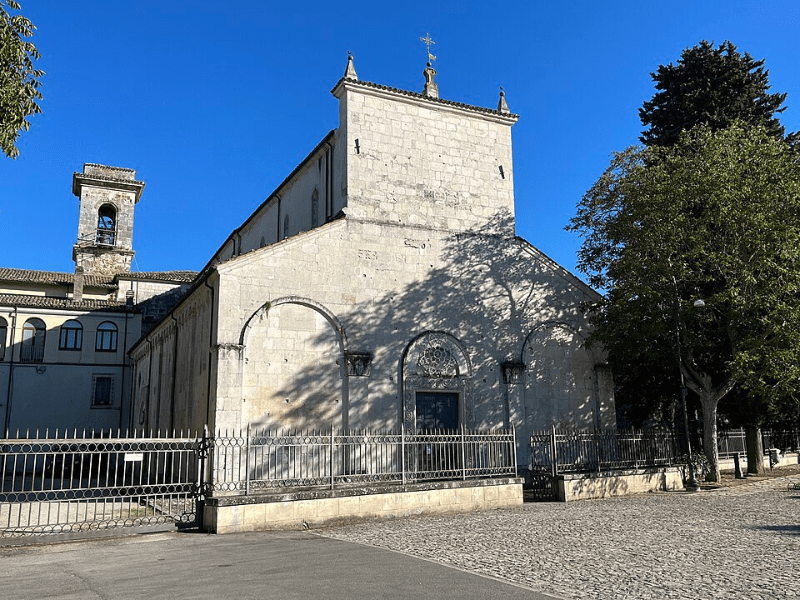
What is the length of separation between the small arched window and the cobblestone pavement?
4089cm

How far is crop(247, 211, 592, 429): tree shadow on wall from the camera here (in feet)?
60.4

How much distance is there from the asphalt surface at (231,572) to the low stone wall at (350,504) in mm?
846

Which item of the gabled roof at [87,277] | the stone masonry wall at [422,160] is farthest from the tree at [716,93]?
the gabled roof at [87,277]

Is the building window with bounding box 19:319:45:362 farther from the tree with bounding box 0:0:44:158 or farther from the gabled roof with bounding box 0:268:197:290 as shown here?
the tree with bounding box 0:0:44:158

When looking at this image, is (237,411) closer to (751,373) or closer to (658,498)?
(658,498)

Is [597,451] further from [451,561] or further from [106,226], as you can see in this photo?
[106,226]

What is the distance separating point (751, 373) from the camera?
17.0m

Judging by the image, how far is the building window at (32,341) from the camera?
3431 cm

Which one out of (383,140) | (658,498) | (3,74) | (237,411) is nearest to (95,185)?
(383,140)

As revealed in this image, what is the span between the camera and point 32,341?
1366 inches

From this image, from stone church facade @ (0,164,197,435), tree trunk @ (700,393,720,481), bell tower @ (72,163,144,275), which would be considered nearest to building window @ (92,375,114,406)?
stone church facade @ (0,164,197,435)

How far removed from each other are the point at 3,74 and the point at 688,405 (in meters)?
22.6

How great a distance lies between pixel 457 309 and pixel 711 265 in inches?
306

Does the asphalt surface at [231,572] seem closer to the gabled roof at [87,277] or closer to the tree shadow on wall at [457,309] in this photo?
the tree shadow on wall at [457,309]
